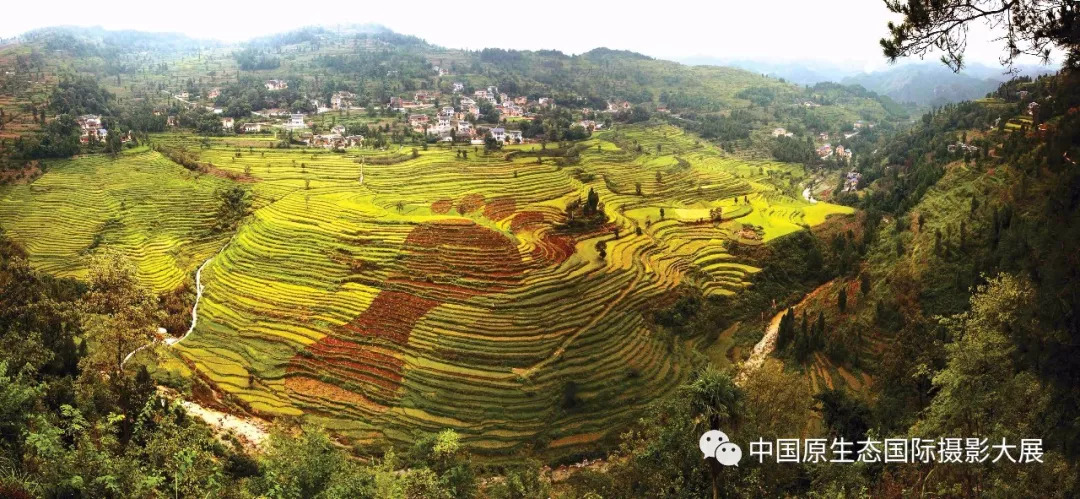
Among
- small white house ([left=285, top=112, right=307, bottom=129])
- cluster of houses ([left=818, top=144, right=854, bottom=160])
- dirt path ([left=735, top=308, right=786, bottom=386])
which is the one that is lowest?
dirt path ([left=735, top=308, right=786, bottom=386])

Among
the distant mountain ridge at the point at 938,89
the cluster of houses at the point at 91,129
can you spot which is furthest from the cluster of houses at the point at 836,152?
the cluster of houses at the point at 91,129

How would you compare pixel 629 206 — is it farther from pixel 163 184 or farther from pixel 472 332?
pixel 163 184

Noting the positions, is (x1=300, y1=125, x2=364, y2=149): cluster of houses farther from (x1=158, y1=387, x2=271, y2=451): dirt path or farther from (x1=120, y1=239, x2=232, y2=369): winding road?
(x1=158, y1=387, x2=271, y2=451): dirt path

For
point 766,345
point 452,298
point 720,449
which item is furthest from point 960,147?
point 720,449

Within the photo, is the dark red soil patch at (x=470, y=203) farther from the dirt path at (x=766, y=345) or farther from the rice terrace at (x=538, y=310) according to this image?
the dirt path at (x=766, y=345)

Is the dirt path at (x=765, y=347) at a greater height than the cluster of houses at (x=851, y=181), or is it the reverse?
the cluster of houses at (x=851, y=181)

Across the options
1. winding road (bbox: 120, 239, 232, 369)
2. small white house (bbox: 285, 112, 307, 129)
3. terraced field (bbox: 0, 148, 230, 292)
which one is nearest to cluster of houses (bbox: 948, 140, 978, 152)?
winding road (bbox: 120, 239, 232, 369)

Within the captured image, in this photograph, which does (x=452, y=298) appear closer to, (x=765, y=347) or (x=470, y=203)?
(x=470, y=203)
